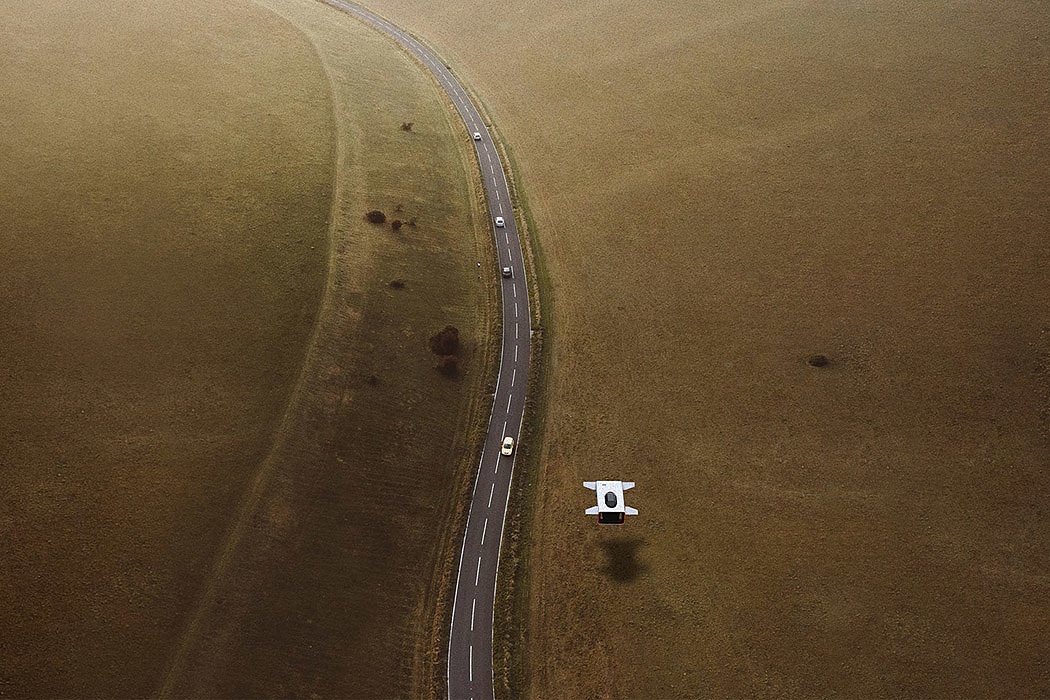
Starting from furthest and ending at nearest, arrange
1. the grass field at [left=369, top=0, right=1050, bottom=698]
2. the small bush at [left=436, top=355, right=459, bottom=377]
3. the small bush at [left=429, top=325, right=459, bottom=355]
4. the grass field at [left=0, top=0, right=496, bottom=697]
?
the small bush at [left=429, top=325, right=459, bottom=355] → the small bush at [left=436, top=355, right=459, bottom=377] → the grass field at [left=369, top=0, right=1050, bottom=698] → the grass field at [left=0, top=0, right=496, bottom=697]

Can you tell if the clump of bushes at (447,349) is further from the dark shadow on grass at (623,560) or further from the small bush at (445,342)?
the dark shadow on grass at (623,560)

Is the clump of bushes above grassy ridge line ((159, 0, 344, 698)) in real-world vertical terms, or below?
above

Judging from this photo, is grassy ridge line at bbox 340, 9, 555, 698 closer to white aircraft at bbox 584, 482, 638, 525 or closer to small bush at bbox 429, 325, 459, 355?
white aircraft at bbox 584, 482, 638, 525

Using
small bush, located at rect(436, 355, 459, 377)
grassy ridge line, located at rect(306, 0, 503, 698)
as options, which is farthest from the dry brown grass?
grassy ridge line, located at rect(306, 0, 503, 698)

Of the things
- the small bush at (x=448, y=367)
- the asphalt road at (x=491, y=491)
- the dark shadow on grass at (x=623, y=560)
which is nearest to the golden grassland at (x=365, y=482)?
the small bush at (x=448, y=367)

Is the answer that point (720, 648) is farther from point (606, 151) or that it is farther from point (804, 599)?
point (606, 151)

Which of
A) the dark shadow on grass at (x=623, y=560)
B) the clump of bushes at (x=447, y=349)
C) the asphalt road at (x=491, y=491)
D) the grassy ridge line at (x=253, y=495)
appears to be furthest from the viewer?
the clump of bushes at (x=447, y=349)

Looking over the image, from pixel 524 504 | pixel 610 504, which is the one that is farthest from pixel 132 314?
pixel 610 504

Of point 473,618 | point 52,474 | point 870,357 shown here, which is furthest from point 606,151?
point 52,474
